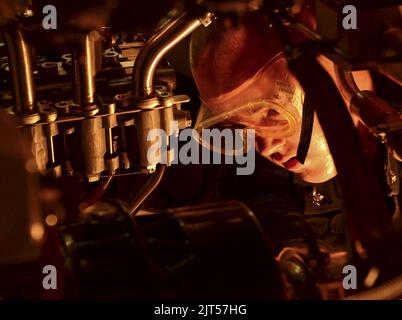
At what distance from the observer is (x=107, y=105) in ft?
2.75

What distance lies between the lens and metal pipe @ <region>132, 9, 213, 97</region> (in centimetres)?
81

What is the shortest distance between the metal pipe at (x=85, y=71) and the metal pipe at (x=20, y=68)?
0.05 meters

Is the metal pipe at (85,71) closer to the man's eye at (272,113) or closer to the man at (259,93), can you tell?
the man at (259,93)

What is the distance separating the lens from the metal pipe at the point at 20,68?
0.77m

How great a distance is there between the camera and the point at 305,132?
3.23 feet

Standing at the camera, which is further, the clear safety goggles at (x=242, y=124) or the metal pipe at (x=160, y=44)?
the clear safety goggles at (x=242, y=124)

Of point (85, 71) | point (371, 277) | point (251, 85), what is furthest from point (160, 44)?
point (371, 277)

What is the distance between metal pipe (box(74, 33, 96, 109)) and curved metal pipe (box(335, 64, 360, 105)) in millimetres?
281

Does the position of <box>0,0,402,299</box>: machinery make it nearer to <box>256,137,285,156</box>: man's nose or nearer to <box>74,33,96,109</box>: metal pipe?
<box>74,33,96,109</box>: metal pipe

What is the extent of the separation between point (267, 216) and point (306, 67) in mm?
442

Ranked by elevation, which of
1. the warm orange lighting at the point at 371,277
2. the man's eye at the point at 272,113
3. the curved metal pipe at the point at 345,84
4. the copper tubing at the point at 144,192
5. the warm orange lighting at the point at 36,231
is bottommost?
the warm orange lighting at the point at 371,277

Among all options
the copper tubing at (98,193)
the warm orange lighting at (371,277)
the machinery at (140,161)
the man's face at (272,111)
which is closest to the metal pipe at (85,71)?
the machinery at (140,161)

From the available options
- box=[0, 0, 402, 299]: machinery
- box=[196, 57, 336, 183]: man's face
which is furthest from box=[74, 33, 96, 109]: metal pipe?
box=[196, 57, 336, 183]: man's face
